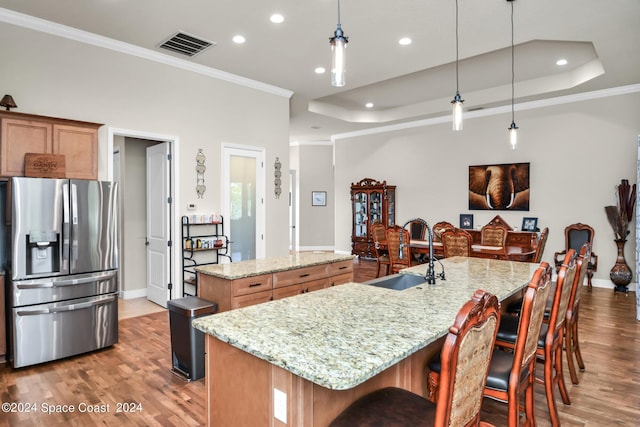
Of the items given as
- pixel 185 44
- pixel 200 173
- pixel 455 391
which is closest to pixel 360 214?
pixel 200 173

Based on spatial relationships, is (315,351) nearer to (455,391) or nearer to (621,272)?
(455,391)

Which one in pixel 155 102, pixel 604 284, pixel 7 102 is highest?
pixel 155 102

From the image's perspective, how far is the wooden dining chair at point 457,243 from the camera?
16.4ft

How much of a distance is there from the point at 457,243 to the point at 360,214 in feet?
14.6

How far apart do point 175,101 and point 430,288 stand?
4.20 metres

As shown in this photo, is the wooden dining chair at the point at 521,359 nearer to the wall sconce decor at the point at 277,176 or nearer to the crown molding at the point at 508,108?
the wall sconce decor at the point at 277,176

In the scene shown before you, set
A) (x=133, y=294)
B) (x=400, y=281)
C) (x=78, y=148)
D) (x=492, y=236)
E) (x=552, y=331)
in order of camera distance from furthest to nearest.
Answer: (x=492, y=236)
(x=133, y=294)
(x=78, y=148)
(x=400, y=281)
(x=552, y=331)

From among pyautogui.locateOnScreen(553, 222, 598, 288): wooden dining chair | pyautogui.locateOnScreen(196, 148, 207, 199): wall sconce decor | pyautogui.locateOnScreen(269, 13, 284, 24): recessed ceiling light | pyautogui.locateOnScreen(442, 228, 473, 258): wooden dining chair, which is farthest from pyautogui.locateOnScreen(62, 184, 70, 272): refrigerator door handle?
pyautogui.locateOnScreen(553, 222, 598, 288): wooden dining chair

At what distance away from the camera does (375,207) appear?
9.13 meters

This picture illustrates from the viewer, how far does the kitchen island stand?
52.3 inches

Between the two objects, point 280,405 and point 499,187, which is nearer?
point 280,405

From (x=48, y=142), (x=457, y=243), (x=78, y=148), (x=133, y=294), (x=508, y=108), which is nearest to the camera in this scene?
(x=48, y=142)

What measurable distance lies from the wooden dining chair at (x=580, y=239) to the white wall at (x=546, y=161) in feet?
0.50

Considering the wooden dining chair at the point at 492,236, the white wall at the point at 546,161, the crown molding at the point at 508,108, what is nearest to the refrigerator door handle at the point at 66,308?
the wooden dining chair at the point at 492,236
